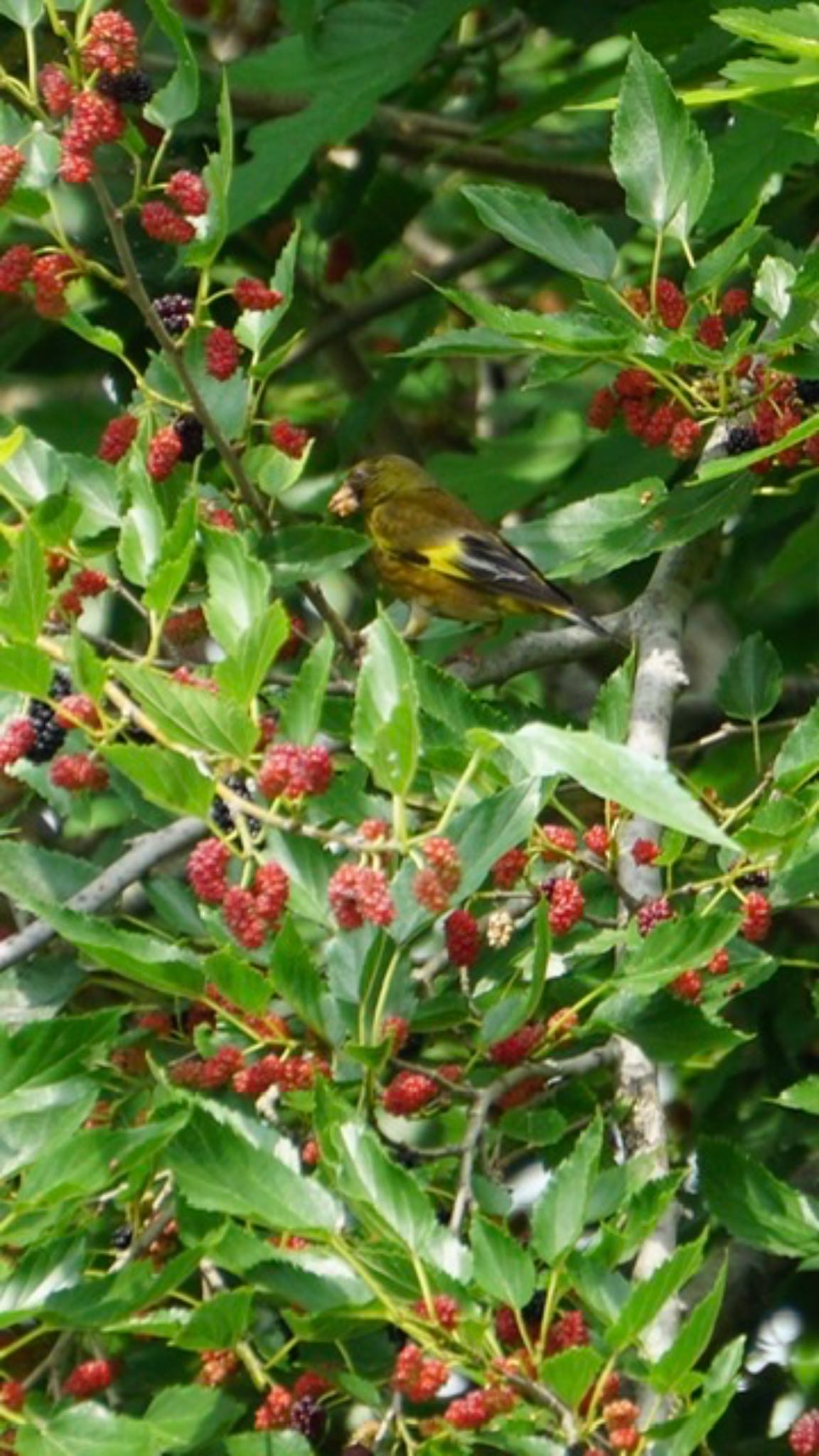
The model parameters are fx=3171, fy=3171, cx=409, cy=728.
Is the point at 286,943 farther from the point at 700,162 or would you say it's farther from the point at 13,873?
the point at 700,162

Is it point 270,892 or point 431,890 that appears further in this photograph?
point 270,892

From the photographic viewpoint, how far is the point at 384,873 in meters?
3.44

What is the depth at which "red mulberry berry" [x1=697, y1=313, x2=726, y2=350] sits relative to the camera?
428 centimetres

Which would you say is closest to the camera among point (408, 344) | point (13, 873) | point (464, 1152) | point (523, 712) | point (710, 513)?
point (464, 1152)

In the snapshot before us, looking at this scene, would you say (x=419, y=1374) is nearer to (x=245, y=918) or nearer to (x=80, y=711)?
(x=245, y=918)

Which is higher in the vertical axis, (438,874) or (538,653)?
(438,874)

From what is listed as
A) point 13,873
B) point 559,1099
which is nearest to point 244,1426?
point 559,1099

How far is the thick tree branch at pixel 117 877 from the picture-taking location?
3.99m

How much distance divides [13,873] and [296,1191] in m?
0.80

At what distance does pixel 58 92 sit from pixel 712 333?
944 mm

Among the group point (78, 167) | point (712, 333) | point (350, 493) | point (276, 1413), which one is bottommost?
point (350, 493)

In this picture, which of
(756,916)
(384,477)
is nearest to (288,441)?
(756,916)

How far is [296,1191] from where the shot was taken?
3.30 m

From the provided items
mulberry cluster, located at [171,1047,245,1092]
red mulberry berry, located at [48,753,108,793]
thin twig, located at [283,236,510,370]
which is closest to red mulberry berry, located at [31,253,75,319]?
red mulberry berry, located at [48,753,108,793]
